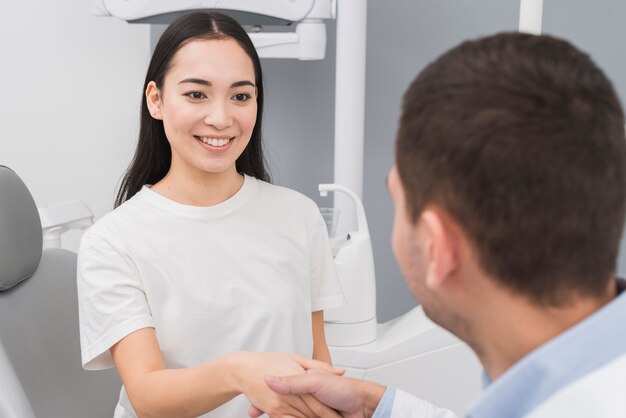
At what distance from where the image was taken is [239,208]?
1399mm

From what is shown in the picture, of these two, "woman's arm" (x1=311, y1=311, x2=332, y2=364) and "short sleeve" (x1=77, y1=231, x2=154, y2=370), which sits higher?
"short sleeve" (x1=77, y1=231, x2=154, y2=370)

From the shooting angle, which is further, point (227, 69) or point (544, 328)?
point (227, 69)

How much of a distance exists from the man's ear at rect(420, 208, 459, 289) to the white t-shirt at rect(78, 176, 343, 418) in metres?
0.61

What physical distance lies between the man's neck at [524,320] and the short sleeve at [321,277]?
71 cm

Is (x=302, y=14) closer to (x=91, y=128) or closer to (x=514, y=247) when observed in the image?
(x=91, y=128)

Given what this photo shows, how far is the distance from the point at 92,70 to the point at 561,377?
6.92 feet

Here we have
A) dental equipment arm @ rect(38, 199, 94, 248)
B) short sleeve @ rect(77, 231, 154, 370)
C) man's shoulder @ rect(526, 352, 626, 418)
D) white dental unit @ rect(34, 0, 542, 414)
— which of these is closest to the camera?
man's shoulder @ rect(526, 352, 626, 418)

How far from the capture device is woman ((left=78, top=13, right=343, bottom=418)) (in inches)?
48.4

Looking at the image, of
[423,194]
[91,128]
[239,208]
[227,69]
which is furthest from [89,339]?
[91,128]

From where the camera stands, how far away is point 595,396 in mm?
650

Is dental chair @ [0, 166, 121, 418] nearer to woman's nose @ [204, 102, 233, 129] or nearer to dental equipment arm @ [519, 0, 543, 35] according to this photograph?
woman's nose @ [204, 102, 233, 129]

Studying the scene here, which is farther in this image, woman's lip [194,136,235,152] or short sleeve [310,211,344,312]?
short sleeve [310,211,344,312]

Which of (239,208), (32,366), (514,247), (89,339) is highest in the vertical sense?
(514,247)

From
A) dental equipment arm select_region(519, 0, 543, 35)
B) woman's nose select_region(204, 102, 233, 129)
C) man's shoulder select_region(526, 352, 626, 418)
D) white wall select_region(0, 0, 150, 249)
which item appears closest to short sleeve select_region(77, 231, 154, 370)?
woman's nose select_region(204, 102, 233, 129)
